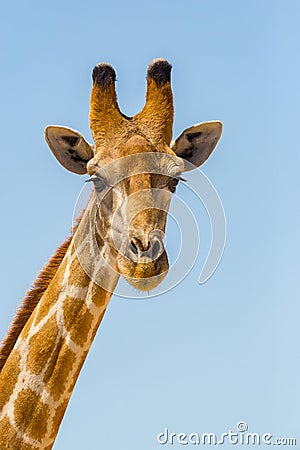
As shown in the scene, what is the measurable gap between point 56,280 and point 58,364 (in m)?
0.97

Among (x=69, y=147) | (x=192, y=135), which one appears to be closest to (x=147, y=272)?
(x=69, y=147)

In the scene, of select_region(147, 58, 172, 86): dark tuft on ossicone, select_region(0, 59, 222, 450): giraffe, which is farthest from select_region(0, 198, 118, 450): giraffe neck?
select_region(147, 58, 172, 86): dark tuft on ossicone

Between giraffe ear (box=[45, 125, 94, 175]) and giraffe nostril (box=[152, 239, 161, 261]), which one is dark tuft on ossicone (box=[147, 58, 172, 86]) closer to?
giraffe ear (box=[45, 125, 94, 175])

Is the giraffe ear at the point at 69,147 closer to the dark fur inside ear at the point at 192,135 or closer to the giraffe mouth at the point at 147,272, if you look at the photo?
the dark fur inside ear at the point at 192,135

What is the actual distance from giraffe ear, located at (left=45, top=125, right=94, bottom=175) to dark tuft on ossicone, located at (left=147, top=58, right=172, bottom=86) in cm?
107

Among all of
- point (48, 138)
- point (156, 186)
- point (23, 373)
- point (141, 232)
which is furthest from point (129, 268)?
point (48, 138)

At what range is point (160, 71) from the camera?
947cm

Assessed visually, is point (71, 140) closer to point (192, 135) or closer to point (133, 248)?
point (192, 135)

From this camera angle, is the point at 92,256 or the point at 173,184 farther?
the point at 173,184

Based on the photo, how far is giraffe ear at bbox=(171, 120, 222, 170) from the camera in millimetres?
9695

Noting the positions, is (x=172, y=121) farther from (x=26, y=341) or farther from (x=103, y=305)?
(x=26, y=341)

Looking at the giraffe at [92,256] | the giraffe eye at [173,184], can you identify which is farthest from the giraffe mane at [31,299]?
the giraffe eye at [173,184]

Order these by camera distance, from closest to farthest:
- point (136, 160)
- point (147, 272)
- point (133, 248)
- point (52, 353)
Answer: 1. point (147, 272)
2. point (133, 248)
3. point (52, 353)
4. point (136, 160)

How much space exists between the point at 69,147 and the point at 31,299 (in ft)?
5.76
